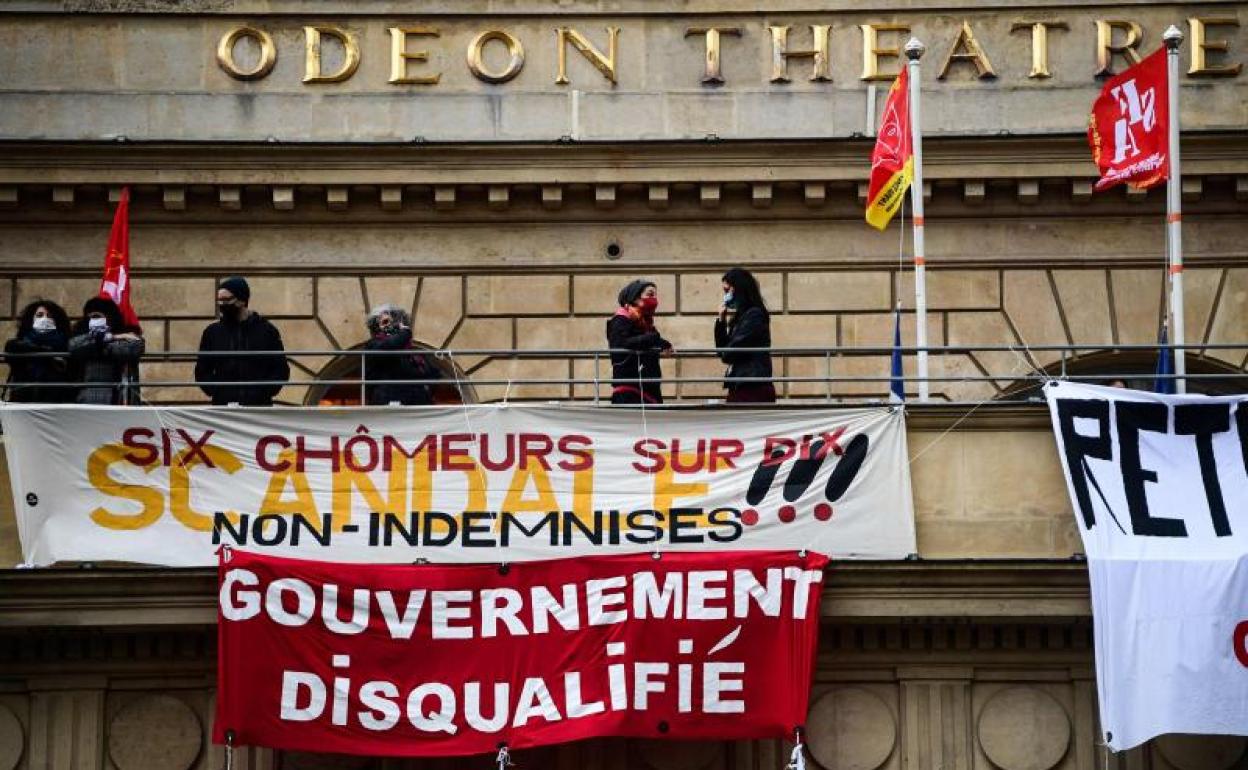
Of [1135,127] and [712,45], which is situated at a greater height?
[712,45]

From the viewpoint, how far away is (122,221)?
36062 mm

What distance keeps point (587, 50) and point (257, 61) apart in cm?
378

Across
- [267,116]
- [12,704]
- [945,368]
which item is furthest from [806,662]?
[267,116]

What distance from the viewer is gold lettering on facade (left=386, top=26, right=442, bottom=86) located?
127 feet

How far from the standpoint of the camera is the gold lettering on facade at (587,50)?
38.9 metres

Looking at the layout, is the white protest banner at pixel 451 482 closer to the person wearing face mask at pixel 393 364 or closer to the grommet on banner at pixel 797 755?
the person wearing face mask at pixel 393 364

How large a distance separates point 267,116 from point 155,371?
125 inches

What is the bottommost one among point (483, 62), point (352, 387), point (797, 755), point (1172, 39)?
point (797, 755)

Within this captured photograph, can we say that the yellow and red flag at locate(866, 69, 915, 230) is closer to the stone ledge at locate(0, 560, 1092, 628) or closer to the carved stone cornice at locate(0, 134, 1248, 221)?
the carved stone cornice at locate(0, 134, 1248, 221)

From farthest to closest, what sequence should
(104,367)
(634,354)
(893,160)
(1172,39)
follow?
(893,160) → (1172,39) → (104,367) → (634,354)

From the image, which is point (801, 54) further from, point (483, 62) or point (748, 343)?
point (748, 343)

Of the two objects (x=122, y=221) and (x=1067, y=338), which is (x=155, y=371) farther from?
(x=1067, y=338)

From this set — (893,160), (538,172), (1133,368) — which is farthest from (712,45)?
(1133,368)

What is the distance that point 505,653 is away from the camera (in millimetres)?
28328
